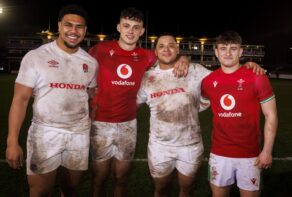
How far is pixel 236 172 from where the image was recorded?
3705 millimetres

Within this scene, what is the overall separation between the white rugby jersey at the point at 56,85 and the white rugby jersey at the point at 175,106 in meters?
0.96

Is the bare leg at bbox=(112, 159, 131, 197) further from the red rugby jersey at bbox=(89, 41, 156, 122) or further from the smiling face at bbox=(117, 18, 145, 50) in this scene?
the smiling face at bbox=(117, 18, 145, 50)

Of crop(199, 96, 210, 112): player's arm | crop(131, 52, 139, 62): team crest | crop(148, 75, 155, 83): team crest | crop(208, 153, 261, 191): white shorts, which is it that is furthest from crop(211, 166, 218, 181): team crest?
crop(131, 52, 139, 62): team crest

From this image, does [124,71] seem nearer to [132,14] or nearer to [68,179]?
[132,14]

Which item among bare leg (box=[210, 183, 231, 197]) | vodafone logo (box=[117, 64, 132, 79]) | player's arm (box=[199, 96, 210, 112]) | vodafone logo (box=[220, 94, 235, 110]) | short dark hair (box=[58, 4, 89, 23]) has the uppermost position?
short dark hair (box=[58, 4, 89, 23])

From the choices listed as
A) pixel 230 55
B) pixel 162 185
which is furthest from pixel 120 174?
pixel 230 55

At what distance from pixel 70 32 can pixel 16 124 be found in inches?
46.9

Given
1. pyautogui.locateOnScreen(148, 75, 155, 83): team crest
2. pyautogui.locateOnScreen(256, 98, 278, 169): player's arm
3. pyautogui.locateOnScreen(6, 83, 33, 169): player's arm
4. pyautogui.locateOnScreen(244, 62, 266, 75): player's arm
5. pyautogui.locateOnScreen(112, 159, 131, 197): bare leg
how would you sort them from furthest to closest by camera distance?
pyautogui.locateOnScreen(112, 159, 131, 197): bare leg
pyautogui.locateOnScreen(148, 75, 155, 83): team crest
pyautogui.locateOnScreen(244, 62, 266, 75): player's arm
pyautogui.locateOnScreen(256, 98, 278, 169): player's arm
pyautogui.locateOnScreen(6, 83, 33, 169): player's arm

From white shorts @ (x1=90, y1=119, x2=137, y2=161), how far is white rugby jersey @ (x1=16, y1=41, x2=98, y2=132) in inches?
24.3

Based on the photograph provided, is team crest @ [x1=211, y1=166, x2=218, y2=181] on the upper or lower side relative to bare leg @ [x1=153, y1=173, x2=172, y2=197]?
upper

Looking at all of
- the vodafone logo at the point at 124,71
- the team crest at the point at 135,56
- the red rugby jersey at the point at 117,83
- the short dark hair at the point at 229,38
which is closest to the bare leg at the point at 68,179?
the red rugby jersey at the point at 117,83

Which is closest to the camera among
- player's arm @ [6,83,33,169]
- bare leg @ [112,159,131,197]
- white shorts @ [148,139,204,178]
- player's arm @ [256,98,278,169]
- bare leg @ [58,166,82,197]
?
player's arm @ [6,83,33,169]

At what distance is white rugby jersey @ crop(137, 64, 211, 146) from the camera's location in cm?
413

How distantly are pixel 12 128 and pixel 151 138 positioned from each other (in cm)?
172
